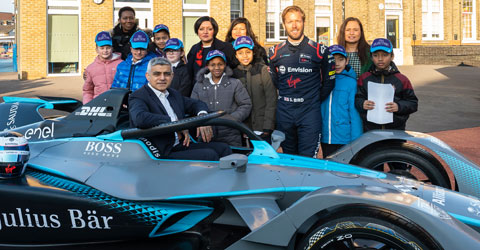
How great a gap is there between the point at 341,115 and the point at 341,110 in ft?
0.19

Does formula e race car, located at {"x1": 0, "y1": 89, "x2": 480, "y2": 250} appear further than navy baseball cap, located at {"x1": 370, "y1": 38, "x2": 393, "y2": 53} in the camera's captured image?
No

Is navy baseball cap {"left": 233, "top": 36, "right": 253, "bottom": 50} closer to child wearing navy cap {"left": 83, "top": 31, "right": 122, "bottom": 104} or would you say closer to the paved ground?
child wearing navy cap {"left": 83, "top": 31, "right": 122, "bottom": 104}

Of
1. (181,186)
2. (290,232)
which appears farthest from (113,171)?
(290,232)

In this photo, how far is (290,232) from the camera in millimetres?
2426

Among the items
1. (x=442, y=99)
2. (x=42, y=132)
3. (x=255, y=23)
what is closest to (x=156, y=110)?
(x=42, y=132)

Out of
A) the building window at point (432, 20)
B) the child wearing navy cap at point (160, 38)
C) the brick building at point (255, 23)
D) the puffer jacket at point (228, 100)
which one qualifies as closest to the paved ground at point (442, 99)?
the brick building at point (255, 23)

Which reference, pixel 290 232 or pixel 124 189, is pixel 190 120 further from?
pixel 290 232

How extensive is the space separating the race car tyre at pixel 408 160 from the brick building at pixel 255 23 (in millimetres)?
16795

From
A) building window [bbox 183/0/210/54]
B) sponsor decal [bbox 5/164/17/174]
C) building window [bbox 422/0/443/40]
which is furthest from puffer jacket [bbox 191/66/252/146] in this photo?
building window [bbox 422/0/443/40]

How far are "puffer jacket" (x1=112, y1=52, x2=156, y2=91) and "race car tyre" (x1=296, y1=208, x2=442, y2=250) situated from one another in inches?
126

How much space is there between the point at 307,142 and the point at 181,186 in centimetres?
211

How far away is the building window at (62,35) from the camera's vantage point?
1864 centimetres

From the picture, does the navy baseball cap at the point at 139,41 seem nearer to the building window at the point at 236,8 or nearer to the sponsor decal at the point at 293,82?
the sponsor decal at the point at 293,82

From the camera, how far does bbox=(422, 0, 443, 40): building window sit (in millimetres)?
27938
